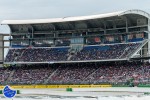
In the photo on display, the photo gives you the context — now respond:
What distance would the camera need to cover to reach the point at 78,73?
84.8 metres

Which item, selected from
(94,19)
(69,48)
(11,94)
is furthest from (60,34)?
(11,94)

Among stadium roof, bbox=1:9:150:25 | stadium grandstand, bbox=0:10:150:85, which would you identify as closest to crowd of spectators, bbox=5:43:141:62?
stadium grandstand, bbox=0:10:150:85

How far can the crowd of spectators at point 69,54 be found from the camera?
8414cm

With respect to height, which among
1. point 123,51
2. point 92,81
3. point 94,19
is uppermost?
point 94,19

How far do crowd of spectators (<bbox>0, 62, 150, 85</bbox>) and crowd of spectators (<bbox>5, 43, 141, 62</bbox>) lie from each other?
2227 millimetres

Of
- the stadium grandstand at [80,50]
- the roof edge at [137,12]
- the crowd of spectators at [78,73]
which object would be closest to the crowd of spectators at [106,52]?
the stadium grandstand at [80,50]

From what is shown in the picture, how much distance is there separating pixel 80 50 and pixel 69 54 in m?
2.80

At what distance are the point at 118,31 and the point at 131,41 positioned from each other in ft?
14.5

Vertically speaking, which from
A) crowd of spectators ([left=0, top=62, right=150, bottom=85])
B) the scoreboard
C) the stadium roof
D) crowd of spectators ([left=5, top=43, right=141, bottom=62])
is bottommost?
crowd of spectators ([left=0, top=62, right=150, bottom=85])

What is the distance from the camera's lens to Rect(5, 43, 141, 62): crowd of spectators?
84144mm

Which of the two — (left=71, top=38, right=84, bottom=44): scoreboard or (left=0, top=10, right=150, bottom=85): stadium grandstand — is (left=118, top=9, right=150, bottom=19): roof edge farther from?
(left=71, top=38, right=84, bottom=44): scoreboard

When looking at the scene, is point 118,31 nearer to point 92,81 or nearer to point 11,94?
point 92,81

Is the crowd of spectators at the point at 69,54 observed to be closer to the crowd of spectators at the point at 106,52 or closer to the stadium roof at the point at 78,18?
the crowd of spectators at the point at 106,52

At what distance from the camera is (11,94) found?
2411cm
